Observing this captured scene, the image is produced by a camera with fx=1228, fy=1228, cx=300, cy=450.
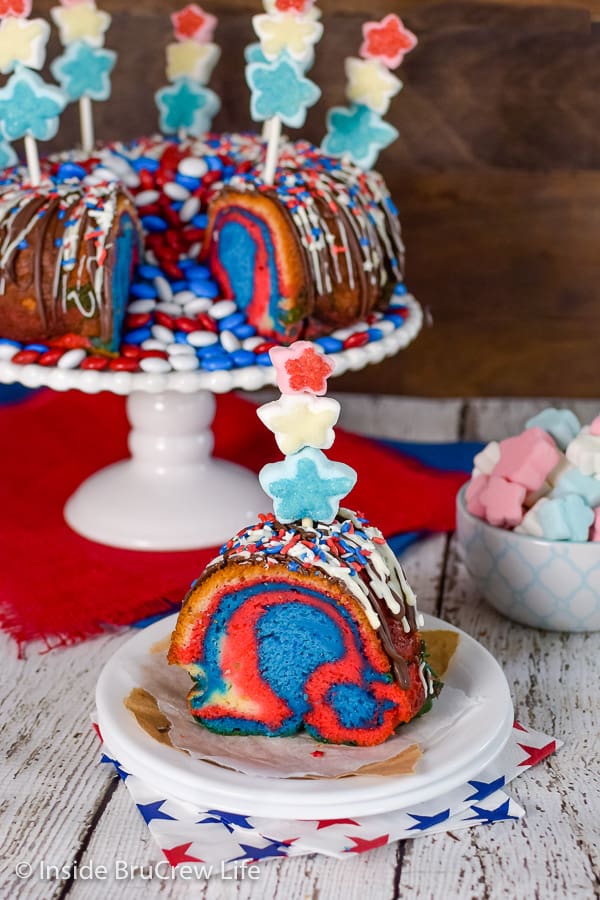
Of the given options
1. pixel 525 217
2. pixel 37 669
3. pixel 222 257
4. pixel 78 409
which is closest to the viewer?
pixel 37 669

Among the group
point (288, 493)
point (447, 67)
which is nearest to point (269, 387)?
point (447, 67)

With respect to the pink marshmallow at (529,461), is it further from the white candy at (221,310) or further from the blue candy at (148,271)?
the blue candy at (148,271)

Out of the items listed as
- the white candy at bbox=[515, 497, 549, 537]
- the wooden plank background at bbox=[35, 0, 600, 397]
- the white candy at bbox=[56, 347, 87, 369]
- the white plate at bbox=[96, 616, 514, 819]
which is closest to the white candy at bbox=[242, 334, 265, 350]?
the white candy at bbox=[56, 347, 87, 369]

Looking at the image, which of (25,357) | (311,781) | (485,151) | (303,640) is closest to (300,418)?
(303,640)

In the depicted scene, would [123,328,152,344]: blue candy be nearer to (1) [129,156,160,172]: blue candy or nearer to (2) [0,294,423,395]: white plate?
(2) [0,294,423,395]: white plate

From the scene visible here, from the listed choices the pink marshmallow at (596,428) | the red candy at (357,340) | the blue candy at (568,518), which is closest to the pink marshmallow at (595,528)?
the blue candy at (568,518)

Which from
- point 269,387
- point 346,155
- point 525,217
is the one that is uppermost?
point 346,155

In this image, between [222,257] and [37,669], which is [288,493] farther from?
[222,257]

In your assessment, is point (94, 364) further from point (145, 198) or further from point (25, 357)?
point (145, 198)
